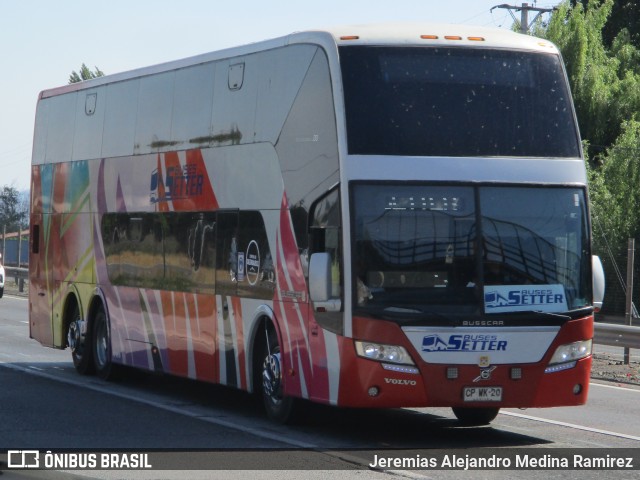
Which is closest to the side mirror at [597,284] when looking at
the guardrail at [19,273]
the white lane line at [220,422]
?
the white lane line at [220,422]

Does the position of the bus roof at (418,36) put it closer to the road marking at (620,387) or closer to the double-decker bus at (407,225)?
the double-decker bus at (407,225)

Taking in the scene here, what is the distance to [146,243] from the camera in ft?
55.1

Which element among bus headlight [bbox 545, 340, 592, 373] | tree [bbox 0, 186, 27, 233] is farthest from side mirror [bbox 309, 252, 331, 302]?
tree [bbox 0, 186, 27, 233]

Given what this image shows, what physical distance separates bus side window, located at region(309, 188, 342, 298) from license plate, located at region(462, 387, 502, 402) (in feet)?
4.62

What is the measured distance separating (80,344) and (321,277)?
7.84 metres

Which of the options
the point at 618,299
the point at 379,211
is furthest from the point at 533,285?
the point at 618,299

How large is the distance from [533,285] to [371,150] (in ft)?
6.17

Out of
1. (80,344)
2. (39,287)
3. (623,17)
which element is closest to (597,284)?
(80,344)

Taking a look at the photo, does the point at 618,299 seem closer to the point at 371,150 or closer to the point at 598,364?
the point at 598,364

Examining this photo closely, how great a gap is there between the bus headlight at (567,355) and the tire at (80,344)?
827 centimetres

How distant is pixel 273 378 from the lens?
528 inches

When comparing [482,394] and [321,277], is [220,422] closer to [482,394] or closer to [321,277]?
[321,277]

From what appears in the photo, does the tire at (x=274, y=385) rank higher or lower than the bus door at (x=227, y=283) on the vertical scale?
lower

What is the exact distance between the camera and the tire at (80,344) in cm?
1863
